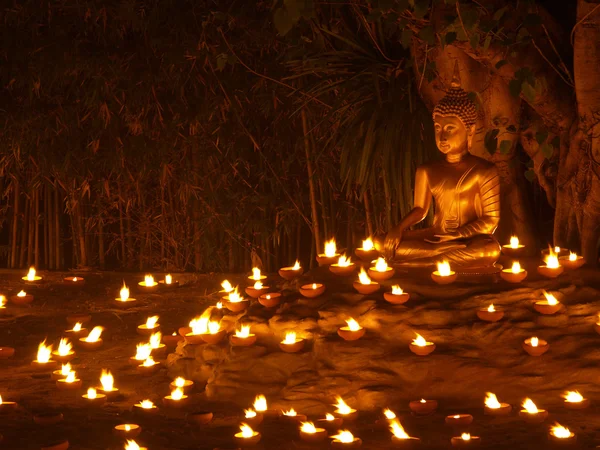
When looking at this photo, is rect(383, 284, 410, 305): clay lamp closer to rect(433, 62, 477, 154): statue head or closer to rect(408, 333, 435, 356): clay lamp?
rect(408, 333, 435, 356): clay lamp

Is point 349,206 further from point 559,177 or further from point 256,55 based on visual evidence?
point 559,177

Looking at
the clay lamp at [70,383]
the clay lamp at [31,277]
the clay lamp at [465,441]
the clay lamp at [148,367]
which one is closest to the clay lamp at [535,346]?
the clay lamp at [465,441]

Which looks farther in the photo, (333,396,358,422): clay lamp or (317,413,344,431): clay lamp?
(333,396,358,422): clay lamp

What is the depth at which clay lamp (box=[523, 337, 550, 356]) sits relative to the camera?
4.19m

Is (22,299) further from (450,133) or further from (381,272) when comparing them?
(450,133)

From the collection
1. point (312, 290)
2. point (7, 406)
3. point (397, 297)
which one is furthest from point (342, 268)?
point (7, 406)

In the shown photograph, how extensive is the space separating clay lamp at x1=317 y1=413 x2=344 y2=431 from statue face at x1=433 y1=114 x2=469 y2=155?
1860mm

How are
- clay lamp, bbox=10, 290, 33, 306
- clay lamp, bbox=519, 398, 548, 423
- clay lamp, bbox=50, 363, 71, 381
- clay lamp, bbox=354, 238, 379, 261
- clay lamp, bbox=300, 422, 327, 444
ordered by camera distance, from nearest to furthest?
clay lamp, bbox=300, 422, 327, 444 < clay lamp, bbox=519, 398, 548, 423 < clay lamp, bbox=50, 363, 71, 381 < clay lamp, bbox=354, 238, 379, 261 < clay lamp, bbox=10, 290, 33, 306

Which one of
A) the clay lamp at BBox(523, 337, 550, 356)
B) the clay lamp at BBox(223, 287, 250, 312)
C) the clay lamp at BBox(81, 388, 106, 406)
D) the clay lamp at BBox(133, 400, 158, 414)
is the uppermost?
the clay lamp at BBox(223, 287, 250, 312)

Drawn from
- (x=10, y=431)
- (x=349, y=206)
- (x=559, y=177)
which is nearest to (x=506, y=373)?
(x=559, y=177)

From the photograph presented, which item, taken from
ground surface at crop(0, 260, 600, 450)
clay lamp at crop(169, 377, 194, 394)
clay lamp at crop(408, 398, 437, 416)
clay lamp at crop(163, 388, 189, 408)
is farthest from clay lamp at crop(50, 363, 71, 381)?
clay lamp at crop(408, 398, 437, 416)

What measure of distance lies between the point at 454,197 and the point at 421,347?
3.95 ft

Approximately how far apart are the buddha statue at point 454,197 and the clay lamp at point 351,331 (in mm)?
728

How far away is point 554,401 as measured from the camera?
408 cm
